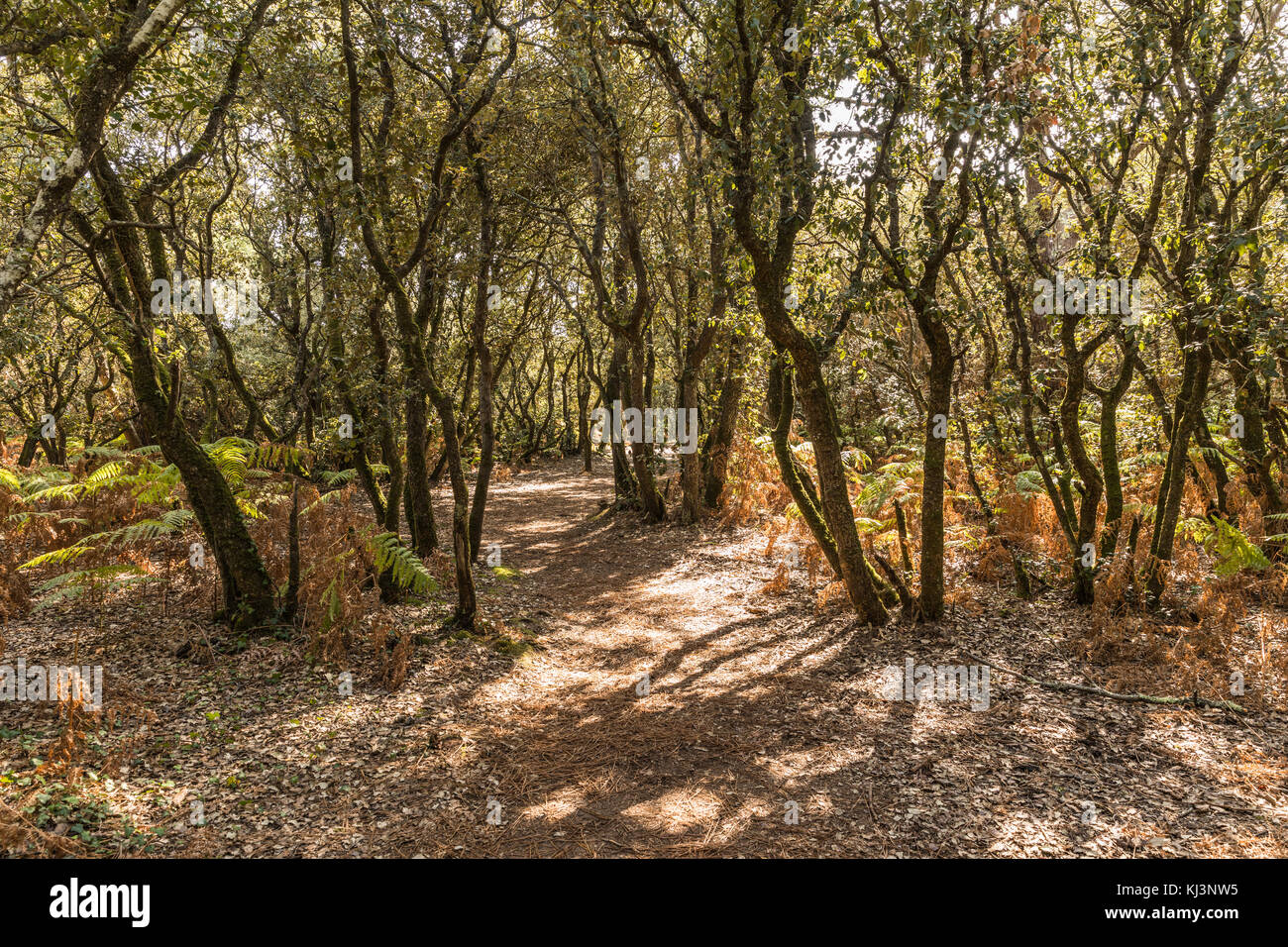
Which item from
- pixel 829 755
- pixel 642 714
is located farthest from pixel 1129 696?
pixel 642 714

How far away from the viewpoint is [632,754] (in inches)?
187

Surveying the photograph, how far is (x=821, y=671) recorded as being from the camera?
612 cm

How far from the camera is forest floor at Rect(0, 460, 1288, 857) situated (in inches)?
144

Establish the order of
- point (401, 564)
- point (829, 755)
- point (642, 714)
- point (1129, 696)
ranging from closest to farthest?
1. point (829, 755)
2. point (1129, 696)
3. point (642, 714)
4. point (401, 564)

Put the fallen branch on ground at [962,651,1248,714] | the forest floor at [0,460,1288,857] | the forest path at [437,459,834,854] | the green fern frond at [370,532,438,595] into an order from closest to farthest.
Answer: the forest floor at [0,460,1288,857] → the forest path at [437,459,834,854] → the fallen branch on ground at [962,651,1248,714] → the green fern frond at [370,532,438,595]

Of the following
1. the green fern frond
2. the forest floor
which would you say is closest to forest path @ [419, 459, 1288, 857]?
the forest floor

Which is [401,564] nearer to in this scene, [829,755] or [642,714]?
[642,714]

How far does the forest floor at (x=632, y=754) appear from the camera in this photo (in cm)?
365

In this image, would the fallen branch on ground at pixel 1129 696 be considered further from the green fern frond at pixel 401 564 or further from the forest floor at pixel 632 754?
the green fern frond at pixel 401 564

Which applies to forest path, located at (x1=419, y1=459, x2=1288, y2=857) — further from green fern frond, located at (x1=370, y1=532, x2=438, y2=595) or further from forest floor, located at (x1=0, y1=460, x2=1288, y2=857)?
green fern frond, located at (x1=370, y1=532, x2=438, y2=595)

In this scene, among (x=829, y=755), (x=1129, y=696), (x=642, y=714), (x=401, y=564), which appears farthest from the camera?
(x=401, y=564)

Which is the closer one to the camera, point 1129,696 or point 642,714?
point 1129,696
